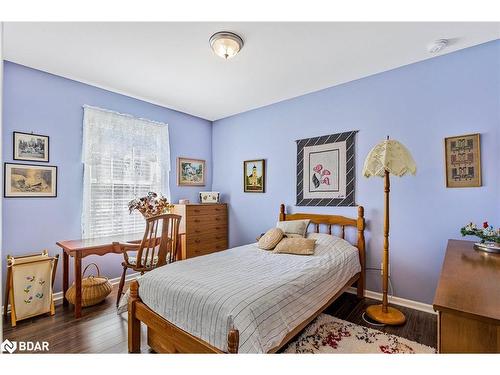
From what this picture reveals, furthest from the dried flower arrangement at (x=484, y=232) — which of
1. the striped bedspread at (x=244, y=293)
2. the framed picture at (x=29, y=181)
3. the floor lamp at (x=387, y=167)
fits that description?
the framed picture at (x=29, y=181)

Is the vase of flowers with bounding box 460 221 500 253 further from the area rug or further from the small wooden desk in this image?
the small wooden desk

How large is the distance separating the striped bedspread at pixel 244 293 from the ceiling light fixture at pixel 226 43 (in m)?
1.85

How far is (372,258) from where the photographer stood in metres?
2.86

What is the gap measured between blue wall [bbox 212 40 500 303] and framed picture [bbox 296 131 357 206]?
9cm

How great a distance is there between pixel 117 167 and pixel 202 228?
149 centimetres

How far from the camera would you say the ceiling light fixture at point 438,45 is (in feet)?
7.27

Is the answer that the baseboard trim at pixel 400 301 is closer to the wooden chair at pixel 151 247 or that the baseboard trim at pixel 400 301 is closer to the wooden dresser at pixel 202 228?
the wooden chair at pixel 151 247

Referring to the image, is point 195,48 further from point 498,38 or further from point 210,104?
point 498,38

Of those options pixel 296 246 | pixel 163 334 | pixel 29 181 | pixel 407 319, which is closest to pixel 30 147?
pixel 29 181

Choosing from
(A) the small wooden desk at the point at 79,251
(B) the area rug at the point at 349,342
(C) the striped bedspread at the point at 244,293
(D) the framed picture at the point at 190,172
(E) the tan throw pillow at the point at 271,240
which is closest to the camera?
(C) the striped bedspread at the point at 244,293

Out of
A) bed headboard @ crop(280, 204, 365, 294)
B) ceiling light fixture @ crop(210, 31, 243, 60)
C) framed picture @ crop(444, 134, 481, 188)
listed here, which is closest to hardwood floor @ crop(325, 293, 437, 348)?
bed headboard @ crop(280, 204, 365, 294)

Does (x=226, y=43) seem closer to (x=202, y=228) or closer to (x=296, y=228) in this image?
(x=296, y=228)
